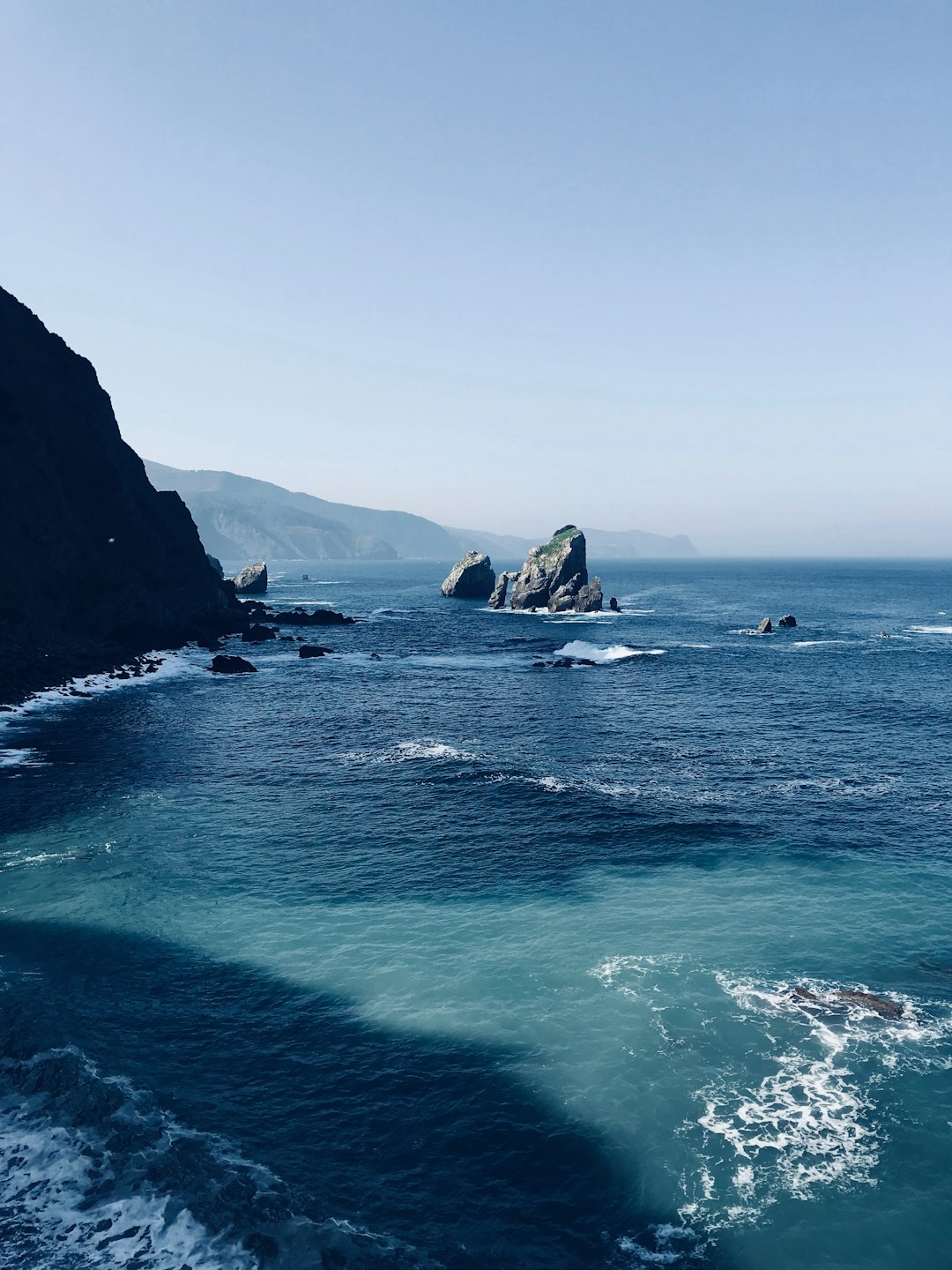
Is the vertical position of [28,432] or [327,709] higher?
[28,432]

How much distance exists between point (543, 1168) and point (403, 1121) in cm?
526

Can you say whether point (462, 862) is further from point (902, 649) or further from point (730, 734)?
point (902, 649)

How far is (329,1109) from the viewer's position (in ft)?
89.5

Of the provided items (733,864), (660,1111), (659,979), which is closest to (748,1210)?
(660,1111)

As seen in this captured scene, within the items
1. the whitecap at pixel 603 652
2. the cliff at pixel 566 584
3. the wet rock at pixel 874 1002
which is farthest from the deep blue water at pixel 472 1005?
the cliff at pixel 566 584

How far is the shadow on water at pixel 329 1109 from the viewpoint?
23156 mm

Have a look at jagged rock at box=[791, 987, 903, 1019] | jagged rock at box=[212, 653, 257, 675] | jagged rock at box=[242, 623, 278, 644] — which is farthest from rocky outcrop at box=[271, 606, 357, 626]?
jagged rock at box=[791, 987, 903, 1019]

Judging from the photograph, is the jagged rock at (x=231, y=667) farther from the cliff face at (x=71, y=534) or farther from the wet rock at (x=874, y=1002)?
the wet rock at (x=874, y=1002)

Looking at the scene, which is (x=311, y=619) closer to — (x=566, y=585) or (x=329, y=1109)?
(x=566, y=585)

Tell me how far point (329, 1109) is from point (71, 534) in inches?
4300

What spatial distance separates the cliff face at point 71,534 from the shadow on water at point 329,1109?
212 feet

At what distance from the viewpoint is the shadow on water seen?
23.2m

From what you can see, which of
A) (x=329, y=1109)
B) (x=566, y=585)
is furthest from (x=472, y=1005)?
(x=566, y=585)

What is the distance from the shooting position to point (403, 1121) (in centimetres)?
2678
